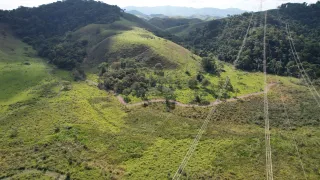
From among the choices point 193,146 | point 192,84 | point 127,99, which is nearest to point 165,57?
point 192,84

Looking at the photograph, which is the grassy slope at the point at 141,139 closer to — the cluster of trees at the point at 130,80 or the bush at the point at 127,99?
the bush at the point at 127,99

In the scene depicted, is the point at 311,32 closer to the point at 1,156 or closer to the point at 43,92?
the point at 43,92

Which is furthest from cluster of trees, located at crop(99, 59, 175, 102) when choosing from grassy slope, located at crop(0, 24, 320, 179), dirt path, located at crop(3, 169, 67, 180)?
dirt path, located at crop(3, 169, 67, 180)

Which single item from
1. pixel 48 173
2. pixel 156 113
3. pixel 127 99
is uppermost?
pixel 127 99

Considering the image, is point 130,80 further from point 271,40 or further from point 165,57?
point 271,40

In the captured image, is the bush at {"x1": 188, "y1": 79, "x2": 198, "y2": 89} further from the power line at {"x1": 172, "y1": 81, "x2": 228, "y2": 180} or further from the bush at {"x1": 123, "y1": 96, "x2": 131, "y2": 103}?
the bush at {"x1": 123, "y1": 96, "x2": 131, "y2": 103}

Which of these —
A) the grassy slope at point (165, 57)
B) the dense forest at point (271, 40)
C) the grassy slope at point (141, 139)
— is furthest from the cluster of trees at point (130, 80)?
the dense forest at point (271, 40)

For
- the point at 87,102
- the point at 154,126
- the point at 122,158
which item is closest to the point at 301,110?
the point at 154,126
